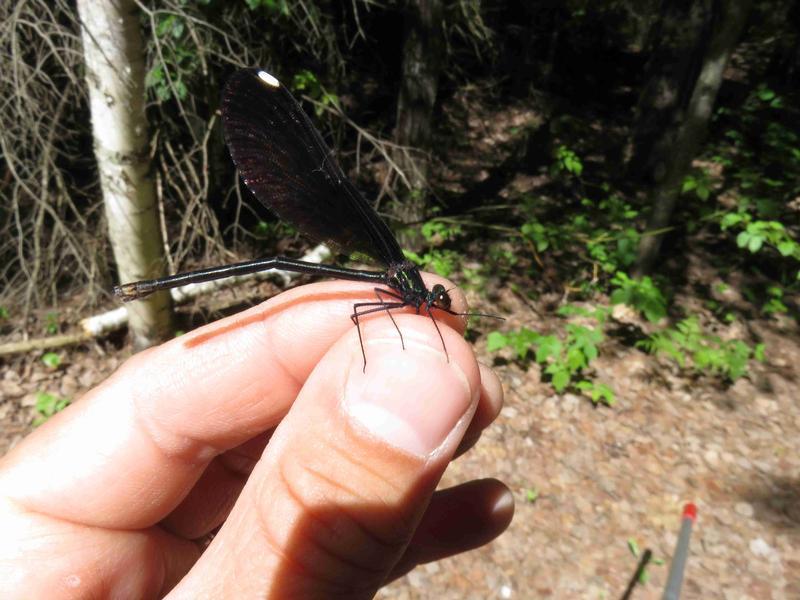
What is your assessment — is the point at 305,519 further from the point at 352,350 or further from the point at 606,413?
the point at 606,413

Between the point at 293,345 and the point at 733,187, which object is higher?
the point at 733,187

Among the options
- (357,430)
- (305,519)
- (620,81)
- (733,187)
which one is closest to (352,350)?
(357,430)

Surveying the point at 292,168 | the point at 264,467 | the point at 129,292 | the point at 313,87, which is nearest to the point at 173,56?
the point at 313,87

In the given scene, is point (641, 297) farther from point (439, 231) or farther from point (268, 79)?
point (268, 79)

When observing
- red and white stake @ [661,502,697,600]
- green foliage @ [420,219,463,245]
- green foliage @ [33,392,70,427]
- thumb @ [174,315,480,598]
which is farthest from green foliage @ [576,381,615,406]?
green foliage @ [33,392,70,427]

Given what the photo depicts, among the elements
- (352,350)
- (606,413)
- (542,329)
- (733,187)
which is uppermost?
(733,187)

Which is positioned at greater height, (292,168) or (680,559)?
(292,168)
